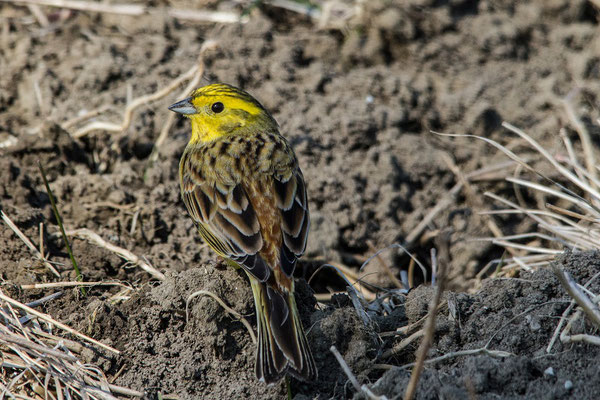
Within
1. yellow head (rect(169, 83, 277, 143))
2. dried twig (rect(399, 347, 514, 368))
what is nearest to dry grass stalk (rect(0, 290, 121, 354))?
dried twig (rect(399, 347, 514, 368))

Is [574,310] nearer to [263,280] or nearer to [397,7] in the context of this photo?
[263,280]

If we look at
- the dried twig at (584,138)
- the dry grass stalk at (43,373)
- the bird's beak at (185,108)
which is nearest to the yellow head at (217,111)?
the bird's beak at (185,108)

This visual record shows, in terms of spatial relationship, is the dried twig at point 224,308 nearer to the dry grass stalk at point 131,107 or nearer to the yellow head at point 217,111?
the yellow head at point 217,111

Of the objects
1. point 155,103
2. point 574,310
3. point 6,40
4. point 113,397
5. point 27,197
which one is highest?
point 6,40

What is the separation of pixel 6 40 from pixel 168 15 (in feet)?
5.21

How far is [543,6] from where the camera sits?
815 cm

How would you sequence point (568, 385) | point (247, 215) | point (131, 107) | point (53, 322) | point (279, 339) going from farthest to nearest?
point (131, 107) → point (247, 215) → point (53, 322) → point (279, 339) → point (568, 385)

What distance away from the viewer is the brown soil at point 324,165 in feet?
13.5

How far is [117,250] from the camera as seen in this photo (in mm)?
4973

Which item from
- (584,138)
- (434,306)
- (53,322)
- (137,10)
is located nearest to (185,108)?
(53,322)

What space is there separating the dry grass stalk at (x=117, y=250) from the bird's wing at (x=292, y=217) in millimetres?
823

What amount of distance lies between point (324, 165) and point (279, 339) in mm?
2760

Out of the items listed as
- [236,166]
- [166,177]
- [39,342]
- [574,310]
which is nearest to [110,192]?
[166,177]

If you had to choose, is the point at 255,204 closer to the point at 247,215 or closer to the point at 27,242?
the point at 247,215
